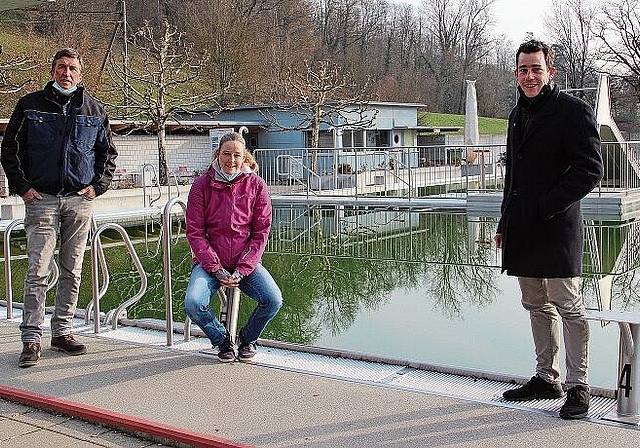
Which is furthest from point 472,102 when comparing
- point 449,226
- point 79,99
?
point 79,99

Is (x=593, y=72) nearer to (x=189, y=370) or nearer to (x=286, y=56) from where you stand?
(x=286, y=56)

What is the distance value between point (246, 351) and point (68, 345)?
1.13 metres

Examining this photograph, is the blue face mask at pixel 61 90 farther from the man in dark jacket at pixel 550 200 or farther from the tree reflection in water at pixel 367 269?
the man in dark jacket at pixel 550 200

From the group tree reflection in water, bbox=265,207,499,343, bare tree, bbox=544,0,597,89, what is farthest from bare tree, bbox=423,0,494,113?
tree reflection in water, bbox=265,207,499,343

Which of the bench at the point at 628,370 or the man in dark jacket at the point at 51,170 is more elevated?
the man in dark jacket at the point at 51,170

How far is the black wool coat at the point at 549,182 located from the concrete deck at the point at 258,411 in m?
0.71

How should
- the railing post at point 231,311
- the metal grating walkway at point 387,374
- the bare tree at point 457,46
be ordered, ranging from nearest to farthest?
the metal grating walkway at point 387,374, the railing post at point 231,311, the bare tree at point 457,46

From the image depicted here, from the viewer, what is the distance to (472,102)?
25312 millimetres

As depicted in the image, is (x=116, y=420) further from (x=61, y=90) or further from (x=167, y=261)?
(x=61, y=90)

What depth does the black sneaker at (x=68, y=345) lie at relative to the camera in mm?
4973

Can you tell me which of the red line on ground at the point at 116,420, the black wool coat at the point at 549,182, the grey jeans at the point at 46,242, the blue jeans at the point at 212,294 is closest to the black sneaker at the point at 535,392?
the black wool coat at the point at 549,182

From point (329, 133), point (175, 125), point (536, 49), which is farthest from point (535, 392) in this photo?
point (329, 133)

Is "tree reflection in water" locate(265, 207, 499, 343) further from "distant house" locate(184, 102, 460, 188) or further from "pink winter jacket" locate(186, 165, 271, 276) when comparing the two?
"distant house" locate(184, 102, 460, 188)

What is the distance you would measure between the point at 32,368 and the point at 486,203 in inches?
558
